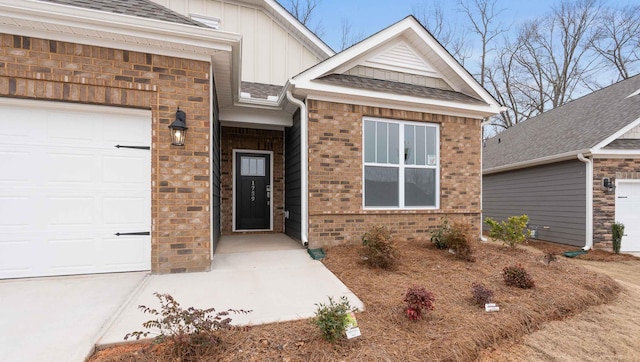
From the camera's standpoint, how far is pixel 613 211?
8.10m

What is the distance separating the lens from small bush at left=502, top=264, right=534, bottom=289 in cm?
409

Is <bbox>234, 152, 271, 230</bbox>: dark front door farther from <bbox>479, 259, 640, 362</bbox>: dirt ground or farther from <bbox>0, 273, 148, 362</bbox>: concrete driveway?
<bbox>479, 259, 640, 362</bbox>: dirt ground

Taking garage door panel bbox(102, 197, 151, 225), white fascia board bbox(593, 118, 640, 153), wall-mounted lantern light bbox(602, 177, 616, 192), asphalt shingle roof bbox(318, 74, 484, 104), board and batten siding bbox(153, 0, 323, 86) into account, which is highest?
board and batten siding bbox(153, 0, 323, 86)

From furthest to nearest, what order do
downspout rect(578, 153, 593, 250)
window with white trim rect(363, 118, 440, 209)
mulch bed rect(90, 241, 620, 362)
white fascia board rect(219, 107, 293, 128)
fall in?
downspout rect(578, 153, 593, 250)
white fascia board rect(219, 107, 293, 128)
window with white trim rect(363, 118, 440, 209)
mulch bed rect(90, 241, 620, 362)

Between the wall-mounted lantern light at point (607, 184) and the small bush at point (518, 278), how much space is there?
20.5ft

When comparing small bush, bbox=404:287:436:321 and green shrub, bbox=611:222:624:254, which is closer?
small bush, bbox=404:287:436:321

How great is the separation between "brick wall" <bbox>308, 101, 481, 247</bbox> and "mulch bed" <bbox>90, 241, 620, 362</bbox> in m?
0.74

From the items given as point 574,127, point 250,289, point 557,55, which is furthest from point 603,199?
point 557,55

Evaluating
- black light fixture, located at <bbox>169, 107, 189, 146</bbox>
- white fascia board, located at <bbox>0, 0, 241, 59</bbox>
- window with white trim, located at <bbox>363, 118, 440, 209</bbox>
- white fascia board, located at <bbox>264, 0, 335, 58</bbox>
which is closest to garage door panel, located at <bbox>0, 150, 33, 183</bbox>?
white fascia board, located at <bbox>0, 0, 241, 59</bbox>

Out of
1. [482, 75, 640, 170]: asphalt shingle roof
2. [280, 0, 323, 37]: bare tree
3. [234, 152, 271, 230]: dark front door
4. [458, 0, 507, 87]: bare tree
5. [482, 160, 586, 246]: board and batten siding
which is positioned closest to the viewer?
[234, 152, 271, 230]: dark front door

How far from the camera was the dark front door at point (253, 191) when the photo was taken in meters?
7.82

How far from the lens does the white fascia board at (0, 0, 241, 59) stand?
3.61 metres

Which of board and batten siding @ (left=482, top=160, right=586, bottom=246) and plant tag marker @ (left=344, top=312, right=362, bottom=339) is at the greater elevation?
board and batten siding @ (left=482, top=160, right=586, bottom=246)

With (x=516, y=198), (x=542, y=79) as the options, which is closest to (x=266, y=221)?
(x=516, y=198)
